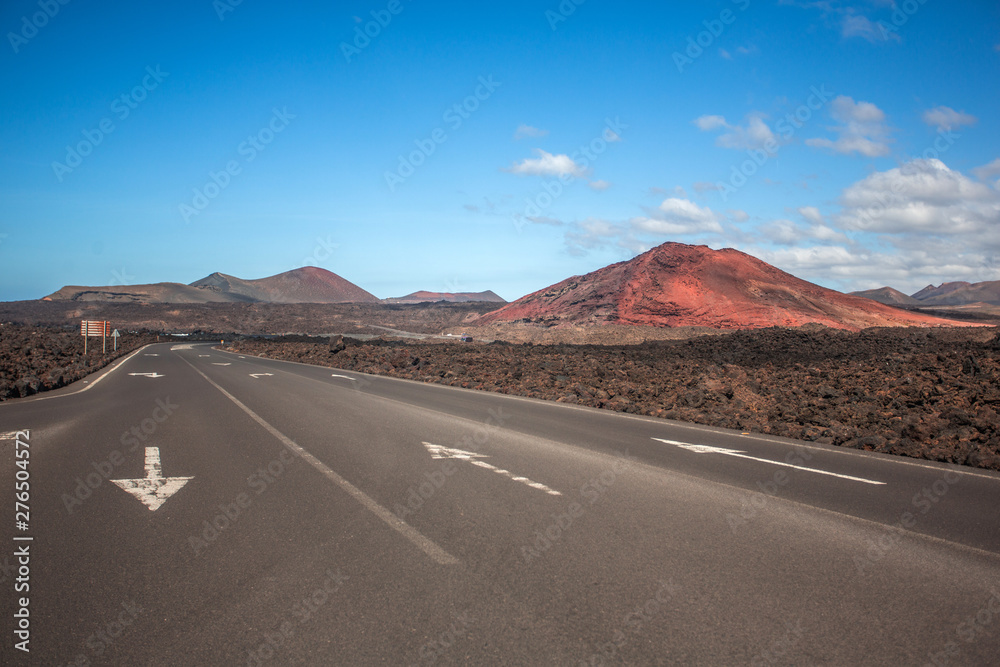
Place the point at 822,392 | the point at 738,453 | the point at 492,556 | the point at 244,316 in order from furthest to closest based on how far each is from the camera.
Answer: the point at 244,316 < the point at 822,392 < the point at 738,453 < the point at 492,556

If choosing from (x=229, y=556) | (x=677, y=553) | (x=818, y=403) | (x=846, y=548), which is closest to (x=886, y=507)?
(x=846, y=548)

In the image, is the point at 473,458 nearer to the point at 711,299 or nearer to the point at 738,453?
the point at 738,453

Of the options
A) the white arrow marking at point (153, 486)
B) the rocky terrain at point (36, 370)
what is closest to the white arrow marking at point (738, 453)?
the white arrow marking at point (153, 486)

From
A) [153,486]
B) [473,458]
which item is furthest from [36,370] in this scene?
[473,458]

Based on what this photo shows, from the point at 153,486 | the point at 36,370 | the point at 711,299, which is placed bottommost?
the point at 153,486

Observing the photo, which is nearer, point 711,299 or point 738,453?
point 738,453

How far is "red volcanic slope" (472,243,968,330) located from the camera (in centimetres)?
6444

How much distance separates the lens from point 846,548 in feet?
17.3

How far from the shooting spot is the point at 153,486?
7.33 meters

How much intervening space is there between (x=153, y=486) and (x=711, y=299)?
68.2 meters

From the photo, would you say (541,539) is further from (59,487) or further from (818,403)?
(818,403)

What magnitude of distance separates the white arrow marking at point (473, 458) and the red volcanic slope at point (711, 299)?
5733 cm

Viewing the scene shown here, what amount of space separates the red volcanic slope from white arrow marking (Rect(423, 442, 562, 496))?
57.3 meters

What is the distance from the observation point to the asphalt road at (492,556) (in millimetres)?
3619
